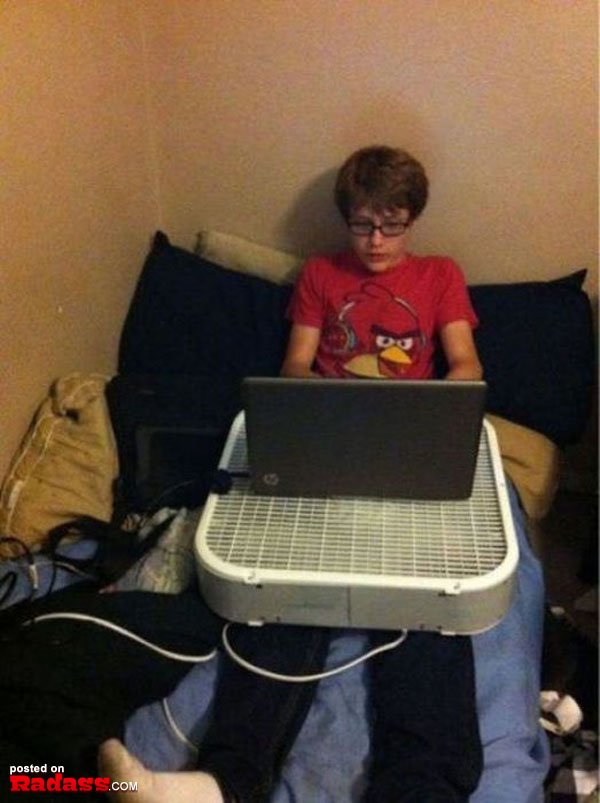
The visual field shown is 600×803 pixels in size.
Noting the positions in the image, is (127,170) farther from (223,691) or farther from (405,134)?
(223,691)

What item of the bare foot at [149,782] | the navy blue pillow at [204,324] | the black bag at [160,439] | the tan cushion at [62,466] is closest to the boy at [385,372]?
the bare foot at [149,782]

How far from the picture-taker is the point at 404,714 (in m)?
0.99

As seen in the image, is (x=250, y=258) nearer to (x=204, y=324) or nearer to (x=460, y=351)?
(x=204, y=324)

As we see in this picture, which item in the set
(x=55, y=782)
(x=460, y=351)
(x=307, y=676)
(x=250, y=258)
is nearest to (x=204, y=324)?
(x=250, y=258)

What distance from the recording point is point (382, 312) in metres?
1.52

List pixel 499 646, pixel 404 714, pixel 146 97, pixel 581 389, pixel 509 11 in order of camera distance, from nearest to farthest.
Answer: pixel 404 714
pixel 499 646
pixel 509 11
pixel 581 389
pixel 146 97

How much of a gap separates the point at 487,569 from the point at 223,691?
16.9 inches

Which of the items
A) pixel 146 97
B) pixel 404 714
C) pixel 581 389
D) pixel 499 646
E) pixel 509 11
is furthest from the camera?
pixel 146 97

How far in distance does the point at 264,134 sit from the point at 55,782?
1.35 metres

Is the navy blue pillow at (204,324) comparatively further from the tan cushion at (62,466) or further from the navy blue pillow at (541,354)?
the navy blue pillow at (541,354)

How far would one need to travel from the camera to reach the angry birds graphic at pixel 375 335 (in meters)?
1.51

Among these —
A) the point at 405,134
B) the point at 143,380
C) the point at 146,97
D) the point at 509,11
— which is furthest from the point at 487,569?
the point at 146,97

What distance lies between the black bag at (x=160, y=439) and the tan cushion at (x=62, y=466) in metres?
0.03

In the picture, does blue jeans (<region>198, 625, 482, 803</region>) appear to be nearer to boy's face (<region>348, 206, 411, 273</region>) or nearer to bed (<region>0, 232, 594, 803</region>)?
bed (<region>0, 232, 594, 803</region>)
